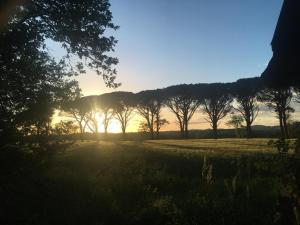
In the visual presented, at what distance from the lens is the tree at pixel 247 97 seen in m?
77.6

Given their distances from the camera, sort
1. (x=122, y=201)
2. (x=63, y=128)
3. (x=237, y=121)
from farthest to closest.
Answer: (x=237, y=121)
(x=122, y=201)
(x=63, y=128)

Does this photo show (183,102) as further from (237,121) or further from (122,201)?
(122,201)

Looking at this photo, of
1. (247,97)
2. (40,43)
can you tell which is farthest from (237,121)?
(40,43)

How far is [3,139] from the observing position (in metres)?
8.75

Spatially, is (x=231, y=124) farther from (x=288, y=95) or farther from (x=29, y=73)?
(x=29, y=73)

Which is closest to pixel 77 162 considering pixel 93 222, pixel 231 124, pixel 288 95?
pixel 93 222

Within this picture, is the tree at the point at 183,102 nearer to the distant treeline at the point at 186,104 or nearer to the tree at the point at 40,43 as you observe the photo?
the distant treeline at the point at 186,104

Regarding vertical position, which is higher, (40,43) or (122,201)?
(40,43)

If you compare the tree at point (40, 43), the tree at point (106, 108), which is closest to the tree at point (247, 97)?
the tree at point (106, 108)

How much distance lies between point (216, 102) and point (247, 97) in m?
6.48

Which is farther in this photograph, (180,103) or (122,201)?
(180,103)

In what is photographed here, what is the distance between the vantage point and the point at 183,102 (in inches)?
3302

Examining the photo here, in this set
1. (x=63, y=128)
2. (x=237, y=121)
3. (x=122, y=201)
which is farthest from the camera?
(x=237, y=121)

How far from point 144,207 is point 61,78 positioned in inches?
253
